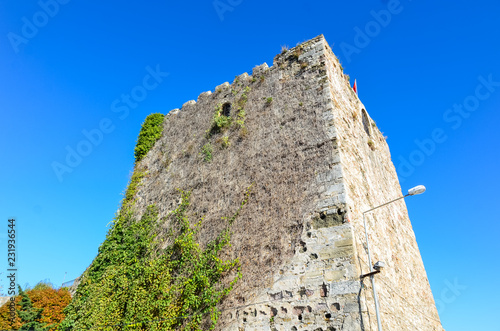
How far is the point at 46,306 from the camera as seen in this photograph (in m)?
9.90

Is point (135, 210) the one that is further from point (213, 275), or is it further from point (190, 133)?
point (213, 275)

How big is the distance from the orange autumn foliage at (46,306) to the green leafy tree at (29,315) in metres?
0.12

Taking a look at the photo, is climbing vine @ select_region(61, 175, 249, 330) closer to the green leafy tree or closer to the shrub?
the green leafy tree

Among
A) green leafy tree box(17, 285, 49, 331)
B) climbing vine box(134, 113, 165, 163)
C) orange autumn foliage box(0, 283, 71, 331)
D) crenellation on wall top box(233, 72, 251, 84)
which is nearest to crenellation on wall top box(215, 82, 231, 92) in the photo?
crenellation on wall top box(233, 72, 251, 84)

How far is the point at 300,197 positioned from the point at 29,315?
8125mm

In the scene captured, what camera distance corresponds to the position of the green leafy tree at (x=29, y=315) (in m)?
9.31

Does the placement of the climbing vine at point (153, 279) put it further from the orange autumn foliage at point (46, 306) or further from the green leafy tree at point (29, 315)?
the green leafy tree at point (29, 315)

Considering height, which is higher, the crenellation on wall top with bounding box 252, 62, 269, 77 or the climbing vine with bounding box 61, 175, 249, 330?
the crenellation on wall top with bounding box 252, 62, 269, 77

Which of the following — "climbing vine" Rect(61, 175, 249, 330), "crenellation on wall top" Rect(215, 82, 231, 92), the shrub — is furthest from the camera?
"crenellation on wall top" Rect(215, 82, 231, 92)

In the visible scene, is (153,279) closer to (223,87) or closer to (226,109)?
(226,109)

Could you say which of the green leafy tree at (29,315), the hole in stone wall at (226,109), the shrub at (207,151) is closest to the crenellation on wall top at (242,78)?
the hole in stone wall at (226,109)

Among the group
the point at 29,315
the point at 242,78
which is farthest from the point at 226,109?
the point at 29,315

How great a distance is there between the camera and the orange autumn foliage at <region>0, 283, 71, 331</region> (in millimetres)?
9445

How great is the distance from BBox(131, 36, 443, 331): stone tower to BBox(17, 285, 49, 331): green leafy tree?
151 inches
